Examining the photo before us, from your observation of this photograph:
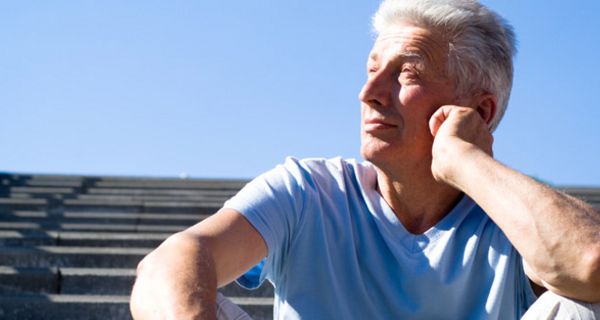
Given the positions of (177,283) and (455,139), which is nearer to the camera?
(177,283)

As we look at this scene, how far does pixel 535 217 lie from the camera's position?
2221 millimetres

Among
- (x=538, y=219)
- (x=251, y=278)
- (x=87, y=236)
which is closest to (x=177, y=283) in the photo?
(x=251, y=278)

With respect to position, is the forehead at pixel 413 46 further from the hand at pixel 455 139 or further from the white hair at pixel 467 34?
the hand at pixel 455 139

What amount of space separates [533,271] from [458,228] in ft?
1.15

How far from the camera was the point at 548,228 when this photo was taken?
220 cm

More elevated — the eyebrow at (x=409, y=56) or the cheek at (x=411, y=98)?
the eyebrow at (x=409, y=56)

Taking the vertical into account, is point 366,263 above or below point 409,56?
below

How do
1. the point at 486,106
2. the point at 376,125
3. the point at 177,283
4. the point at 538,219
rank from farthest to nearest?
the point at 486,106
the point at 376,125
the point at 538,219
the point at 177,283

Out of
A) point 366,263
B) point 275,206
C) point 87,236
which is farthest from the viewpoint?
point 87,236

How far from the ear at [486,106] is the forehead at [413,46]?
165mm

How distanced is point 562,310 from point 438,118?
734 millimetres

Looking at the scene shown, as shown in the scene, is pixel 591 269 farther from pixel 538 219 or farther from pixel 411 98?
pixel 411 98

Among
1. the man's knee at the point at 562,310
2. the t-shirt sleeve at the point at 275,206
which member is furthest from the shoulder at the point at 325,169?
the man's knee at the point at 562,310

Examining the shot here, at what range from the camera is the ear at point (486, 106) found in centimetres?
290
